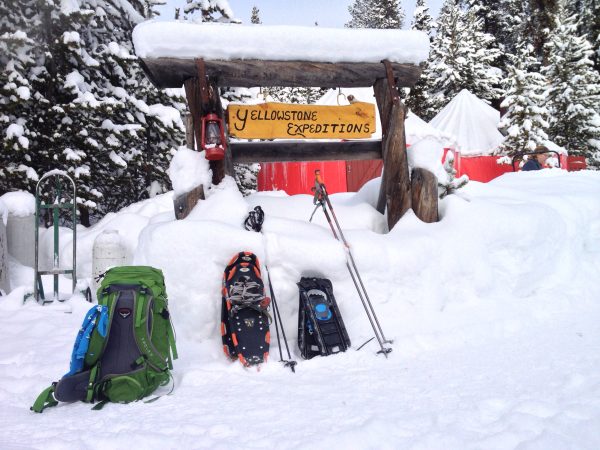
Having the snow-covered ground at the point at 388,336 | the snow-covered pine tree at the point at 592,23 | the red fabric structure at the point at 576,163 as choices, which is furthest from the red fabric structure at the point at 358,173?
the snow-covered pine tree at the point at 592,23

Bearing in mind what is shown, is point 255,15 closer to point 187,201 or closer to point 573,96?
point 573,96

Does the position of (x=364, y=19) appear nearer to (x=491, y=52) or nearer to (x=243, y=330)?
(x=491, y=52)

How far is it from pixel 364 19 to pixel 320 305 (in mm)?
51923

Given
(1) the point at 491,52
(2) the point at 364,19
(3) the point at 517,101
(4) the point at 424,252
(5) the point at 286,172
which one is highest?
(2) the point at 364,19

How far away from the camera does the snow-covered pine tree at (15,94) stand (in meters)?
9.64

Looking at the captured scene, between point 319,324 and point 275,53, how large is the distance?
9.40 ft

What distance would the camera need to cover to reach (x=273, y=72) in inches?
196

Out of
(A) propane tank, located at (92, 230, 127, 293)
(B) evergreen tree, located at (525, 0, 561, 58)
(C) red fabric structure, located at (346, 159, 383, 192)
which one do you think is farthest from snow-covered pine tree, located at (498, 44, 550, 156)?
(A) propane tank, located at (92, 230, 127, 293)

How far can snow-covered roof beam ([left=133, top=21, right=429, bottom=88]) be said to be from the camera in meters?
4.65

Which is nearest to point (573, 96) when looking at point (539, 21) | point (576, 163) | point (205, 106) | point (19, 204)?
point (576, 163)

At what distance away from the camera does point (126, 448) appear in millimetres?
2322

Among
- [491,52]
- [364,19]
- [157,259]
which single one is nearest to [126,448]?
[157,259]

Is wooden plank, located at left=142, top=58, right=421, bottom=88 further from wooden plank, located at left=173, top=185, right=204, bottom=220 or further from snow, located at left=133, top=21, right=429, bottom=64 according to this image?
wooden plank, located at left=173, top=185, right=204, bottom=220

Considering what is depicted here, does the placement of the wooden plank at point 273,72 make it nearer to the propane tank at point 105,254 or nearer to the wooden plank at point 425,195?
the wooden plank at point 425,195
